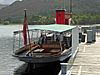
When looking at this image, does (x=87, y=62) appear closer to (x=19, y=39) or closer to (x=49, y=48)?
(x=49, y=48)

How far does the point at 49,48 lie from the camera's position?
36.2 metres

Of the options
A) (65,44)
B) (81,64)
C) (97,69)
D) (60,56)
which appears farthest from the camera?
(65,44)

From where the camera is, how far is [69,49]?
1379 inches

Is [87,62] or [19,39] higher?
[19,39]

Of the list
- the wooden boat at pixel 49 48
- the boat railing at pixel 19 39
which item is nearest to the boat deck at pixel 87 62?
the wooden boat at pixel 49 48

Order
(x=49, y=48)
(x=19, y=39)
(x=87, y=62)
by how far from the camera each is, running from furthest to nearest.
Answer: (x=19, y=39) < (x=49, y=48) < (x=87, y=62)

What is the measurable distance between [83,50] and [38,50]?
6611mm

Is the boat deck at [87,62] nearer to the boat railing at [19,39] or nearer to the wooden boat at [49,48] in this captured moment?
the wooden boat at [49,48]

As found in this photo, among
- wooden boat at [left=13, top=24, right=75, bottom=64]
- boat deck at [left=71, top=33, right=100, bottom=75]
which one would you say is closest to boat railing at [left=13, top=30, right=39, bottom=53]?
wooden boat at [left=13, top=24, right=75, bottom=64]

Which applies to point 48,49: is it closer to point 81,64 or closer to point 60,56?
point 60,56

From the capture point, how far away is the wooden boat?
3206 centimetres

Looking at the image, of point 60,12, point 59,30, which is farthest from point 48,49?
point 60,12

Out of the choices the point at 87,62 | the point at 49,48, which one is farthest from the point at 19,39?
the point at 87,62

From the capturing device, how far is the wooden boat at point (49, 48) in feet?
105
